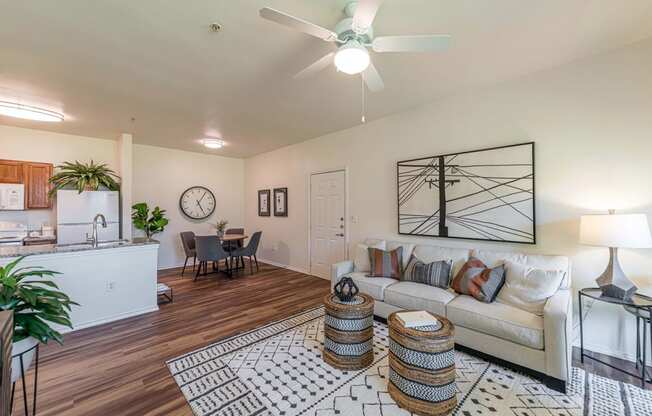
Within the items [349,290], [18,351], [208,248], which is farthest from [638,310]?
[208,248]

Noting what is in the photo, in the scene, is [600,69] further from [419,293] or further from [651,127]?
[419,293]

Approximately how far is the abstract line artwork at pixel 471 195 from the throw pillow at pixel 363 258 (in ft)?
1.28

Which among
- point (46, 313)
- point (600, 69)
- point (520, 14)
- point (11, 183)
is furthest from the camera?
point (11, 183)

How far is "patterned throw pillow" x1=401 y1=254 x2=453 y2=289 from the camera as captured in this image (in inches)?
114

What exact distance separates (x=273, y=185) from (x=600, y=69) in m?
5.37

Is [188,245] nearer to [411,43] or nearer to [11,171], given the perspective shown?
[11,171]

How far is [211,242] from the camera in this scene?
15.5 ft

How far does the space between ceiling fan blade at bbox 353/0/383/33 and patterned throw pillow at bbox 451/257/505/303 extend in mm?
2397

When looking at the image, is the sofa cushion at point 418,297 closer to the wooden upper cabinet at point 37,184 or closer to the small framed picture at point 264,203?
the small framed picture at point 264,203

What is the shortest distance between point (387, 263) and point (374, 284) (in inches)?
14.4

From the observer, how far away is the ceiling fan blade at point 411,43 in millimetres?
1652

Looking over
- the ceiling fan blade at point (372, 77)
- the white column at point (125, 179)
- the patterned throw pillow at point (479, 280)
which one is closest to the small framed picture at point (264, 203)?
the white column at point (125, 179)

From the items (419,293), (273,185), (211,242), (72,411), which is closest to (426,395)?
(419,293)

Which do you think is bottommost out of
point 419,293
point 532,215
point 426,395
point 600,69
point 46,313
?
point 426,395
